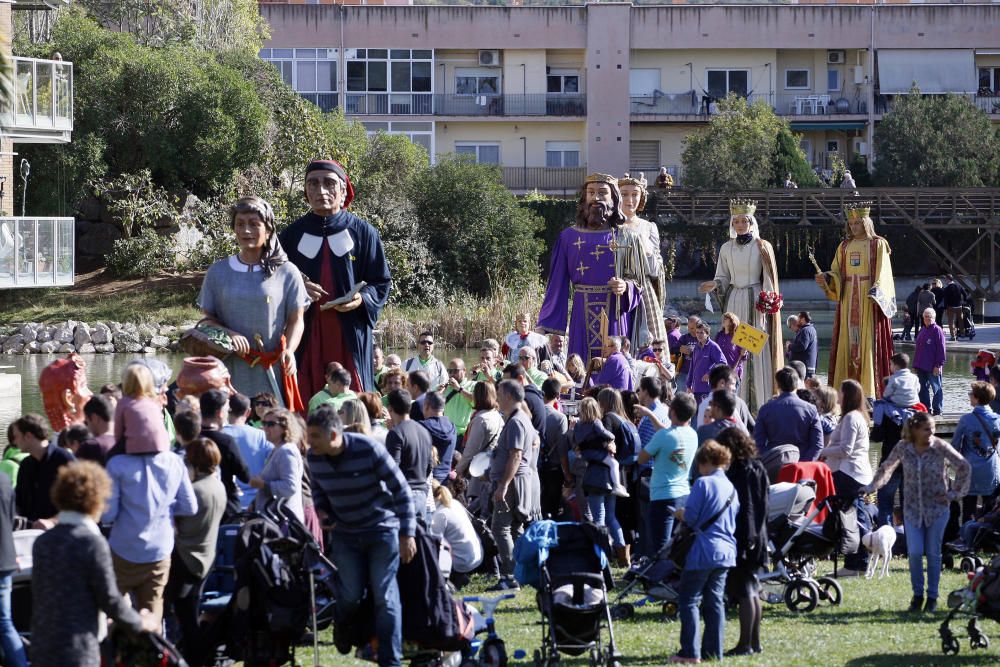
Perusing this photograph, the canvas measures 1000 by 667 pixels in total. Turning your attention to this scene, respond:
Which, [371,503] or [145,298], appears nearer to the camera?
[371,503]

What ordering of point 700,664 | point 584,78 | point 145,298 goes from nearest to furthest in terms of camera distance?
1. point 700,664
2. point 145,298
3. point 584,78

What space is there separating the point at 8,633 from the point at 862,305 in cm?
1282

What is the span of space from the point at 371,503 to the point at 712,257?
137ft

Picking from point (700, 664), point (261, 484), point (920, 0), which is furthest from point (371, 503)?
point (920, 0)

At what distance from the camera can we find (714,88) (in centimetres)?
5638

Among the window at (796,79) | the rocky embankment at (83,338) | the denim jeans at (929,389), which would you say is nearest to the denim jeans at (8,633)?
the denim jeans at (929,389)

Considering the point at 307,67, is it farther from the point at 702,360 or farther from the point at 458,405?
the point at 458,405

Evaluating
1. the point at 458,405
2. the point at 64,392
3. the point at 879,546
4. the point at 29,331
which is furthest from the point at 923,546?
the point at 29,331

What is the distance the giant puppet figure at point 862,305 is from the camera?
17672mm

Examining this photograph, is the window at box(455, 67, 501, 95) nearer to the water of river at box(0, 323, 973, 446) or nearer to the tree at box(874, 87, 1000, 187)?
the tree at box(874, 87, 1000, 187)

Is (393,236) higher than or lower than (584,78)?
lower

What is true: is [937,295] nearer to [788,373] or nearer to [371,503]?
[788,373]

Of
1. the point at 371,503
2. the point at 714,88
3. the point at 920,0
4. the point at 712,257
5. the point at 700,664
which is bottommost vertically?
the point at 700,664

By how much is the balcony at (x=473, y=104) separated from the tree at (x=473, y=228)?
14237 mm
